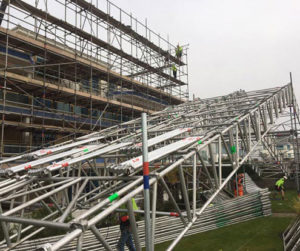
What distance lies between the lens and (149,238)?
390 cm

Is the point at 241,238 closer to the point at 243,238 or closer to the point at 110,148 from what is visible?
the point at 243,238

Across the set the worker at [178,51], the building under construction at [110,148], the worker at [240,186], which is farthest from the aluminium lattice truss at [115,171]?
the worker at [178,51]

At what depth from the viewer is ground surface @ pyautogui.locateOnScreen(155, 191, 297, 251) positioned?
8977 millimetres

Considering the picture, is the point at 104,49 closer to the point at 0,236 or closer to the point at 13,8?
the point at 13,8

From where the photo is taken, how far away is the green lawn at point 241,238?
8.97 metres

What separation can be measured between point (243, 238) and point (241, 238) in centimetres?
7

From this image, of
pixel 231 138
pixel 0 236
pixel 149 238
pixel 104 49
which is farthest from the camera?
pixel 104 49

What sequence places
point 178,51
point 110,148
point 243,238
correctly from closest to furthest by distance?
point 110,148 → point 243,238 → point 178,51

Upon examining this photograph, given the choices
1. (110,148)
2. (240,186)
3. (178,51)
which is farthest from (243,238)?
(178,51)

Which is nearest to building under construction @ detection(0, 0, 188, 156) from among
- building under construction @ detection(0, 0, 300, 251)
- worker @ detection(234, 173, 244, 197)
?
building under construction @ detection(0, 0, 300, 251)

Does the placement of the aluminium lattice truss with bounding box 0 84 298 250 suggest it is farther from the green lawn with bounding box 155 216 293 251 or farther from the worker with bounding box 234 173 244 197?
the worker with bounding box 234 173 244 197

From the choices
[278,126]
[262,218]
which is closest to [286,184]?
Result: [278,126]

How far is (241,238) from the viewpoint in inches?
390

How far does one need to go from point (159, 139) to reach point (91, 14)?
15427 millimetres
